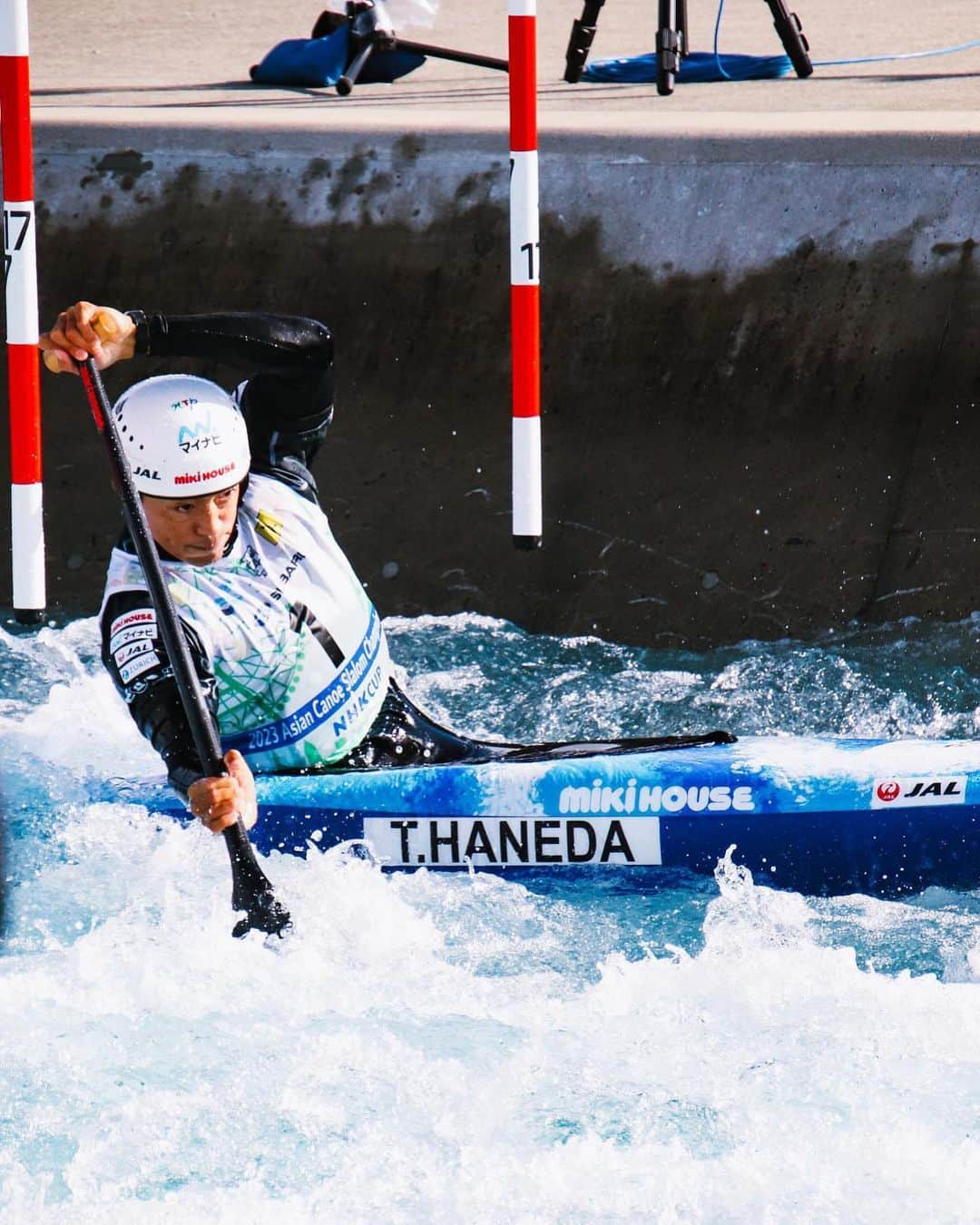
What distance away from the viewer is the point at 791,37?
6.02 metres

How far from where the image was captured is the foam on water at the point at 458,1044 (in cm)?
273

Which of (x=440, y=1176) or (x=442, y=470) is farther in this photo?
(x=442, y=470)

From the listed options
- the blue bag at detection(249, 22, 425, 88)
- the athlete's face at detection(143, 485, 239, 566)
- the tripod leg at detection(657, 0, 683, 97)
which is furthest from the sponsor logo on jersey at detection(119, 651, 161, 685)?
the blue bag at detection(249, 22, 425, 88)

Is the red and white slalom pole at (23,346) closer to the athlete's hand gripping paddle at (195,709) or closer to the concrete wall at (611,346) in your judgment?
the athlete's hand gripping paddle at (195,709)

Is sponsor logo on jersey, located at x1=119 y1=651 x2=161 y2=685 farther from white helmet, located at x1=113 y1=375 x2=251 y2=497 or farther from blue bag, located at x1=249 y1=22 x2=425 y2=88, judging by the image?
blue bag, located at x1=249 y1=22 x2=425 y2=88

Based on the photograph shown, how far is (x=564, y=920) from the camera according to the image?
3.44m

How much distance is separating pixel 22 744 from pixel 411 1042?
5.06 feet

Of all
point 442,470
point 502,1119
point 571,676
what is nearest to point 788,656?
point 571,676

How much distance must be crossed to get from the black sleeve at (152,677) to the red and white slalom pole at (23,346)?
1.55 ft

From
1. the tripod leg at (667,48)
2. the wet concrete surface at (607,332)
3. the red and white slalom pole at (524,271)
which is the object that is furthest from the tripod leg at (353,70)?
the red and white slalom pole at (524,271)

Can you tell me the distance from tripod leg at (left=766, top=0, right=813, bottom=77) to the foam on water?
3589mm

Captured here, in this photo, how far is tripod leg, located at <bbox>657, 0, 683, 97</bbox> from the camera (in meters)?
5.64

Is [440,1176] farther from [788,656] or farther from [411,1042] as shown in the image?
[788,656]

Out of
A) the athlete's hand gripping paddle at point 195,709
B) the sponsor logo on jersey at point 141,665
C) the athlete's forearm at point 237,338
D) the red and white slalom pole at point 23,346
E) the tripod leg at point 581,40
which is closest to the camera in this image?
the athlete's hand gripping paddle at point 195,709
